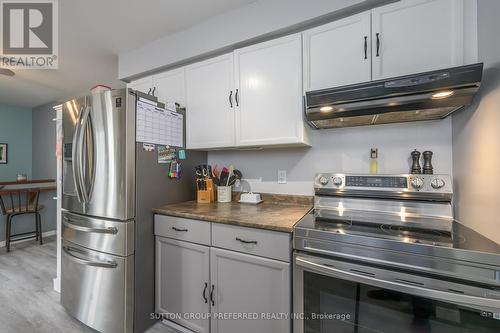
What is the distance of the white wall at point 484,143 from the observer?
0.92m

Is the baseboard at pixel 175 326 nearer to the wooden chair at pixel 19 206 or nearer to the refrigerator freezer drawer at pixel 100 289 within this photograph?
the refrigerator freezer drawer at pixel 100 289

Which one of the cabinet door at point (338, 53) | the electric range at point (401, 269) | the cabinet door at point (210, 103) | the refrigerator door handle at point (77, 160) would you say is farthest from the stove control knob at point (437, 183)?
the refrigerator door handle at point (77, 160)

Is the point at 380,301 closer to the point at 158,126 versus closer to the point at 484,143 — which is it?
the point at 484,143

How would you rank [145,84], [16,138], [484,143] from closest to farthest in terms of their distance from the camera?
[484,143] → [145,84] → [16,138]

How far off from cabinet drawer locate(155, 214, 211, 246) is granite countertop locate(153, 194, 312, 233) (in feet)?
0.12

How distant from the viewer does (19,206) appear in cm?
339

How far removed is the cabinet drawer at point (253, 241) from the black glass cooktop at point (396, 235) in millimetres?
138

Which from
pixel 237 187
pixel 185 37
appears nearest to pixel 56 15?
pixel 185 37

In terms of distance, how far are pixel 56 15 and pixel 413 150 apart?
2.94 m

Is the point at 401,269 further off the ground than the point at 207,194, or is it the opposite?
the point at 207,194

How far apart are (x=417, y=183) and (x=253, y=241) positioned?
106cm

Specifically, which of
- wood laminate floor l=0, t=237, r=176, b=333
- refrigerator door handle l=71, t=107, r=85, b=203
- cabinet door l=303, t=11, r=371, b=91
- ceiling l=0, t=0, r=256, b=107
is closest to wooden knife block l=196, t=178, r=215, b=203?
refrigerator door handle l=71, t=107, r=85, b=203

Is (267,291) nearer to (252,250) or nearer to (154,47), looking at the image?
(252,250)

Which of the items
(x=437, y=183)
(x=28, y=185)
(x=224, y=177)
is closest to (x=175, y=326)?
(x=224, y=177)
